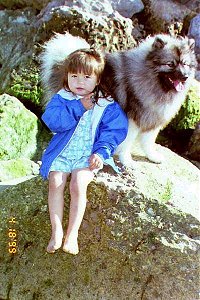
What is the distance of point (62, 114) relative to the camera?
3488mm

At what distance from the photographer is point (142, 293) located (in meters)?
3.52

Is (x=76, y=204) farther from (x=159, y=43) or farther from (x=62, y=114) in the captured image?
(x=159, y=43)

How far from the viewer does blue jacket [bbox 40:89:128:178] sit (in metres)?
3.48

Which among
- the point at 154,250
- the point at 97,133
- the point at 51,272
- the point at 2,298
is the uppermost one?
the point at 97,133

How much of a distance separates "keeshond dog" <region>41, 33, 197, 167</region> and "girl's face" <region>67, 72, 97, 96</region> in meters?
0.48

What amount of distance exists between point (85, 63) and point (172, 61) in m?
0.80

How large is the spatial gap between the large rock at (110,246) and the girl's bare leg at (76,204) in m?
0.20

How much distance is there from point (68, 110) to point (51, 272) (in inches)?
38.4

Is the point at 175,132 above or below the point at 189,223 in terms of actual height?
below

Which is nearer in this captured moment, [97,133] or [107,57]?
[97,133]

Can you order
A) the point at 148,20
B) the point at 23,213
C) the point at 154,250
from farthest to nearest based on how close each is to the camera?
the point at 148,20 < the point at 23,213 < the point at 154,250

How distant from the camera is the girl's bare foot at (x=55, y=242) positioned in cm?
329

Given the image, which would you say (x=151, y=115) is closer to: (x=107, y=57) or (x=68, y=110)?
(x=107, y=57)

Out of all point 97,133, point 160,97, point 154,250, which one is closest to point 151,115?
point 160,97
